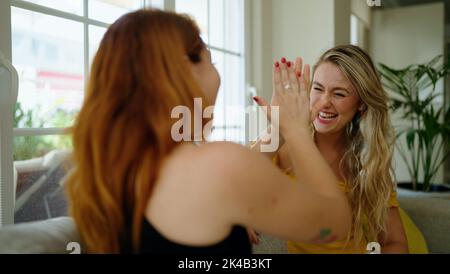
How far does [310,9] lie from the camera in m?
1.47

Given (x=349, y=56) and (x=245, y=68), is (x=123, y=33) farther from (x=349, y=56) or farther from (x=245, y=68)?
(x=245, y=68)

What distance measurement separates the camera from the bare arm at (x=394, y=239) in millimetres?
794

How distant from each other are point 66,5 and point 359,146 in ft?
2.54

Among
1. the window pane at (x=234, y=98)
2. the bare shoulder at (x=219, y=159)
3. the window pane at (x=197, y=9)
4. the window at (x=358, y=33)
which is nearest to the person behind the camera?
the bare shoulder at (x=219, y=159)

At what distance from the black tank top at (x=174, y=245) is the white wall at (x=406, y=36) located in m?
2.19

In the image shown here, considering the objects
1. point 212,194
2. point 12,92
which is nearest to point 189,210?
point 212,194

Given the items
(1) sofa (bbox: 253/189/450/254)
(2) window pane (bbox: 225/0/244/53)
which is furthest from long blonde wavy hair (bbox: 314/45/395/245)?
(2) window pane (bbox: 225/0/244/53)

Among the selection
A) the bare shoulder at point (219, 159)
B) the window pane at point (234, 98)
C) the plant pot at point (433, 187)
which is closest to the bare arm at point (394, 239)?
the bare shoulder at point (219, 159)

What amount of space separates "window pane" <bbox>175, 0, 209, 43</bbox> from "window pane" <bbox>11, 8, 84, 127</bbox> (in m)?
0.40

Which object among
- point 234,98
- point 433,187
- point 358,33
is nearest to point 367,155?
point 234,98

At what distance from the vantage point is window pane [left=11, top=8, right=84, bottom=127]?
A: 0.75 meters

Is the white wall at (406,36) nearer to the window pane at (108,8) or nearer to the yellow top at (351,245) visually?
the yellow top at (351,245)

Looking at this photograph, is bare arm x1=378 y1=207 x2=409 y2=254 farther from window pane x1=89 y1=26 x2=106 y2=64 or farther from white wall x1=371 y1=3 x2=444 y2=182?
white wall x1=371 y1=3 x2=444 y2=182
